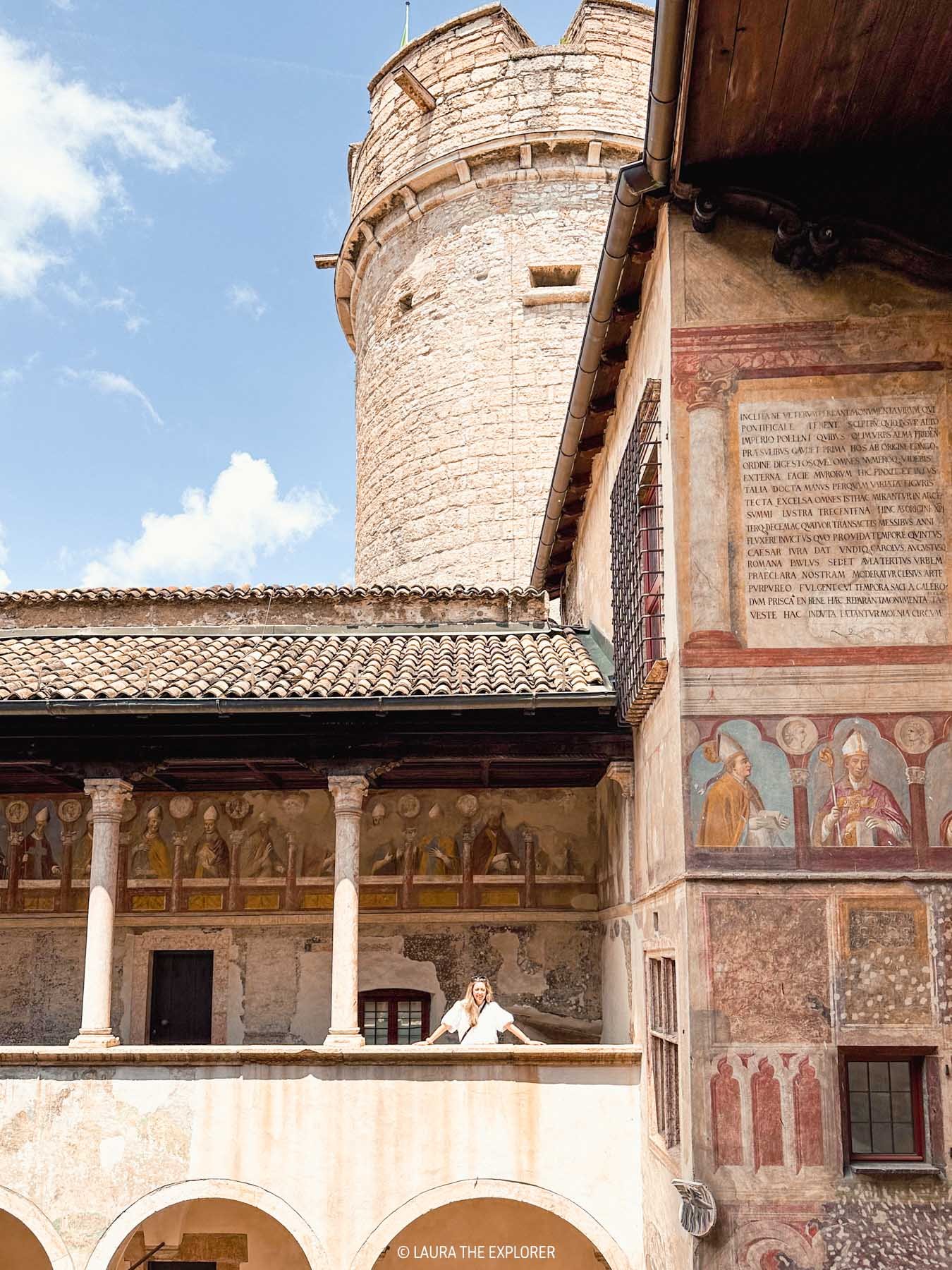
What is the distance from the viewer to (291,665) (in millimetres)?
10055

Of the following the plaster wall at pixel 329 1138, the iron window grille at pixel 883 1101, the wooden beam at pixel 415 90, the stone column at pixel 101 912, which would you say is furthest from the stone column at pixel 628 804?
the wooden beam at pixel 415 90

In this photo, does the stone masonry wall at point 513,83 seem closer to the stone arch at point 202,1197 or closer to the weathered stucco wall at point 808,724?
the weathered stucco wall at point 808,724

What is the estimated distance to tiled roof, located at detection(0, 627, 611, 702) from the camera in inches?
360

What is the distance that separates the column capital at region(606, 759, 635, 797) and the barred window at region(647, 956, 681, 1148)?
146 cm

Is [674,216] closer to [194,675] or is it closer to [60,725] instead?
[194,675]

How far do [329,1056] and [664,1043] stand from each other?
2432 mm

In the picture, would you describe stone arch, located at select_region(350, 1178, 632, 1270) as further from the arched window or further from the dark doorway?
the dark doorway

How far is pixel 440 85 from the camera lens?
1873cm

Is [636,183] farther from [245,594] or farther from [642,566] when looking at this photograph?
[245,594]

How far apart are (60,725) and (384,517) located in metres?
9.85

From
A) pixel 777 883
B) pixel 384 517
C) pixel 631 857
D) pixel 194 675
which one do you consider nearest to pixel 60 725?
pixel 194 675

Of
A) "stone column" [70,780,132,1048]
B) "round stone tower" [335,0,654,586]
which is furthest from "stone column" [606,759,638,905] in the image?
"round stone tower" [335,0,654,586]

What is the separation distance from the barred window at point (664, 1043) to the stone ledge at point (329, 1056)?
0.57 m

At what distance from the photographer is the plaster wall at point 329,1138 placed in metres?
8.41
